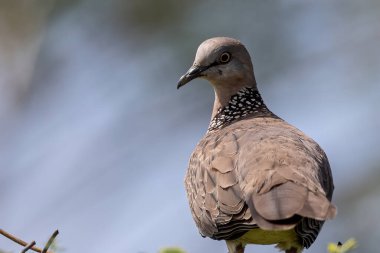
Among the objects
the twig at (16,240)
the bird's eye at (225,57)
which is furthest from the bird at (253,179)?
the twig at (16,240)

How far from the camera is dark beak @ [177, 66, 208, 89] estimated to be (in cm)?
934

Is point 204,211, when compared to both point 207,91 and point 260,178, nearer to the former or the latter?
point 260,178

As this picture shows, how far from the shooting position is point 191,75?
938 centimetres

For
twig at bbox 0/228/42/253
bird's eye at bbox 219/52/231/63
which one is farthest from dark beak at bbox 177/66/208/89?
twig at bbox 0/228/42/253

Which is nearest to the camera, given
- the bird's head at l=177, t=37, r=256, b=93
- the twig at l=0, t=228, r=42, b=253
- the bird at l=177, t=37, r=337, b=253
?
the twig at l=0, t=228, r=42, b=253

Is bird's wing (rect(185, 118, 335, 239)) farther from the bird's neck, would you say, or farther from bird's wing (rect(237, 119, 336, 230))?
the bird's neck

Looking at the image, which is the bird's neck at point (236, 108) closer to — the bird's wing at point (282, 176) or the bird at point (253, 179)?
the bird at point (253, 179)

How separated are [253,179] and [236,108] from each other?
205cm

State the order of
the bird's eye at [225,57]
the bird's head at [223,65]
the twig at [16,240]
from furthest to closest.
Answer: the bird's eye at [225,57] < the bird's head at [223,65] < the twig at [16,240]

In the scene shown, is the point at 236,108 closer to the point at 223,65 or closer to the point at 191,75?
the point at 223,65

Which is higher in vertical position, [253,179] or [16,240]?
[253,179]

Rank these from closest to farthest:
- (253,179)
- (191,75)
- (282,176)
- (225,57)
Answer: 1. (282,176)
2. (253,179)
3. (191,75)
4. (225,57)

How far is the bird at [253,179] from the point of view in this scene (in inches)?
285

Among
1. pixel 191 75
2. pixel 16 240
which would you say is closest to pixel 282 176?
pixel 191 75
